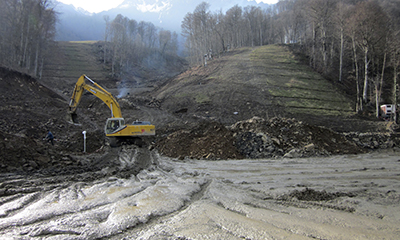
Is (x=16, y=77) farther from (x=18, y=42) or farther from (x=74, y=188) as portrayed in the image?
(x=74, y=188)

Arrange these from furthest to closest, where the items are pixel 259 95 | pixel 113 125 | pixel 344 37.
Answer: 1. pixel 344 37
2. pixel 259 95
3. pixel 113 125

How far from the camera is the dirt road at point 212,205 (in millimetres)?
3453

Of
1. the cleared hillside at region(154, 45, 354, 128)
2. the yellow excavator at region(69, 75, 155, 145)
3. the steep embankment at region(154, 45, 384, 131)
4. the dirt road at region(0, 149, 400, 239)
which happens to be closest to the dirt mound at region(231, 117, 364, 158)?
the dirt road at region(0, 149, 400, 239)

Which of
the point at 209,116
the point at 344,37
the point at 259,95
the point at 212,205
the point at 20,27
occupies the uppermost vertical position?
the point at 344,37

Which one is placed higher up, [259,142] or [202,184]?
[259,142]

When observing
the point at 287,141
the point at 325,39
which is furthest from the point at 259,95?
the point at 325,39

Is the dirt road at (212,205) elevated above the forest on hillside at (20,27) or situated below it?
below

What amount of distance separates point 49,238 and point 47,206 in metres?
1.72

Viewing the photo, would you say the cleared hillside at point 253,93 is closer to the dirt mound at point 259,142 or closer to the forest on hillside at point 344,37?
the forest on hillside at point 344,37

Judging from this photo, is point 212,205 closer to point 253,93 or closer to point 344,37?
point 253,93

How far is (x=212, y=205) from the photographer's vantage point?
4.75m

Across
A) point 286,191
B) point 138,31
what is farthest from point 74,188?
point 138,31

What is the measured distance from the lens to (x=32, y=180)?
6.41m

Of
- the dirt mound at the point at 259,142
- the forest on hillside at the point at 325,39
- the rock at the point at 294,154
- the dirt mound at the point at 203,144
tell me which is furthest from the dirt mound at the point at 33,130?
the rock at the point at 294,154
